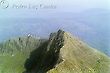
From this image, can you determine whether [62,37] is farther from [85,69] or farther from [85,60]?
[85,69]

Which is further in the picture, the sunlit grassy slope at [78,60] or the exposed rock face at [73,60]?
the exposed rock face at [73,60]

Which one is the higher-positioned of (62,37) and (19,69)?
(62,37)

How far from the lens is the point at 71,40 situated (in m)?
158

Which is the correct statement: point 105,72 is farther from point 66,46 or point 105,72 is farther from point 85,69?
point 66,46

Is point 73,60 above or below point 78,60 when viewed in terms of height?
above

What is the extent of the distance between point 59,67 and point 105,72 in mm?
24990

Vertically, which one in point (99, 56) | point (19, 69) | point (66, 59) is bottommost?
point (19, 69)

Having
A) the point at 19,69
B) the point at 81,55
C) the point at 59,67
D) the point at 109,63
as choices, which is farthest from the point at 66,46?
the point at 19,69

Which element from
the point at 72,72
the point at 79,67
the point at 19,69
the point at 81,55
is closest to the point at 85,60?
the point at 81,55

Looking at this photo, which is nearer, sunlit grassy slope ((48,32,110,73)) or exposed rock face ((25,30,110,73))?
sunlit grassy slope ((48,32,110,73))

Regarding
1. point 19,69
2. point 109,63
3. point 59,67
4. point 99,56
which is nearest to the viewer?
point 59,67

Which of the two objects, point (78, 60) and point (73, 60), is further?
point (78, 60)

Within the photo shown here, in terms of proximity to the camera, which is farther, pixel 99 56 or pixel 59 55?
pixel 99 56

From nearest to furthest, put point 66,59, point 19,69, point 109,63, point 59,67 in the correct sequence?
point 59,67
point 66,59
point 109,63
point 19,69
